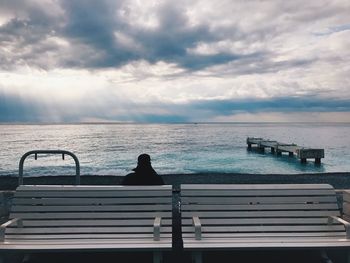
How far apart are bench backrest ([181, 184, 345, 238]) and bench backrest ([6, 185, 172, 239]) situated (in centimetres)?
38

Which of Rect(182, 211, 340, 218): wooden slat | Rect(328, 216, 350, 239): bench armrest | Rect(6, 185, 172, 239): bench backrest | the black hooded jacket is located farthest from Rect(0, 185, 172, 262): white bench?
Rect(328, 216, 350, 239): bench armrest

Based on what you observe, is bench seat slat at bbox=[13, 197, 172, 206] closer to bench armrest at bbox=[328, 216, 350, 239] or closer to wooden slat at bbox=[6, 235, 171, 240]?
wooden slat at bbox=[6, 235, 171, 240]

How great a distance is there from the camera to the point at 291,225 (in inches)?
190

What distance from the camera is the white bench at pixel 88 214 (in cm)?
459

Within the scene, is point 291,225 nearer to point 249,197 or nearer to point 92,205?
point 249,197

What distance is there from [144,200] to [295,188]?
77.5 inches

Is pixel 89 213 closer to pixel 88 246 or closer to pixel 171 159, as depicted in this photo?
pixel 88 246

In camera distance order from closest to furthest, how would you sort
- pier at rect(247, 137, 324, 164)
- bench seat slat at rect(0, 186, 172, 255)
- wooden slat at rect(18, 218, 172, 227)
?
bench seat slat at rect(0, 186, 172, 255)
wooden slat at rect(18, 218, 172, 227)
pier at rect(247, 137, 324, 164)

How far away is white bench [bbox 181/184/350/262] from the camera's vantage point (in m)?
4.63

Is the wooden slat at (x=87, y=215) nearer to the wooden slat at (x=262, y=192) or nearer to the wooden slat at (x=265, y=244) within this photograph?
the wooden slat at (x=262, y=192)

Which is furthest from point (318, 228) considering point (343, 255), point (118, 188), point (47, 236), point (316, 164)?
→ point (316, 164)

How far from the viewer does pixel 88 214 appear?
15.7 ft

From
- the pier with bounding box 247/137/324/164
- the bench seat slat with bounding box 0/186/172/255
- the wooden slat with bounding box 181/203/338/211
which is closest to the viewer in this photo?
the bench seat slat with bounding box 0/186/172/255

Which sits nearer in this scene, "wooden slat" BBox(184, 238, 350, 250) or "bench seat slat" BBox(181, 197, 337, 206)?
"wooden slat" BBox(184, 238, 350, 250)
